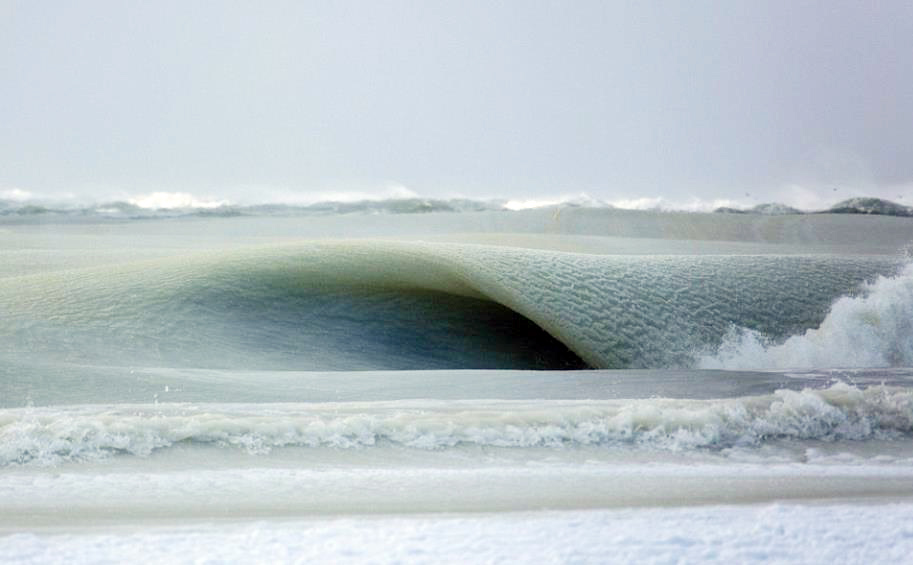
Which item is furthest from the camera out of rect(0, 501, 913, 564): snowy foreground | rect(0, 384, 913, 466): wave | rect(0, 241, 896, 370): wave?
rect(0, 241, 896, 370): wave

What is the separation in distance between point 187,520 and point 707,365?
90.3 inches

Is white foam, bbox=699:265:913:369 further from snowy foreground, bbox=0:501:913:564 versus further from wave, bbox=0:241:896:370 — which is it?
snowy foreground, bbox=0:501:913:564

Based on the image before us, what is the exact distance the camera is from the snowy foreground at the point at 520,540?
2.70 feet

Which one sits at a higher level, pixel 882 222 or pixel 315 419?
pixel 882 222

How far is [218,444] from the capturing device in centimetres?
142

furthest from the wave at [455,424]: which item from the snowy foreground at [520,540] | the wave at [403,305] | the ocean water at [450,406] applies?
the wave at [403,305]

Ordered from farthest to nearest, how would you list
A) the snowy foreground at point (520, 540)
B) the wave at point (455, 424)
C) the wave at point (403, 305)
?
the wave at point (403, 305), the wave at point (455, 424), the snowy foreground at point (520, 540)

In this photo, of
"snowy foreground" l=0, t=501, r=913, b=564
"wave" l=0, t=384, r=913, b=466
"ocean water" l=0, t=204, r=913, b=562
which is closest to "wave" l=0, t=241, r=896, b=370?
"ocean water" l=0, t=204, r=913, b=562

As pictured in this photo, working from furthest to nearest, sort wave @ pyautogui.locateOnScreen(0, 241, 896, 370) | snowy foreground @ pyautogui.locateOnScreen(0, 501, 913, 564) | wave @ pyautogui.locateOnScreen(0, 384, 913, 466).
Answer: wave @ pyautogui.locateOnScreen(0, 241, 896, 370) → wave @ pyautogui.locateOnScreen(0, 384, 913, 466) → snowy foreground @ pyautogui.locateOnScreen(0, 501, 913, 564)

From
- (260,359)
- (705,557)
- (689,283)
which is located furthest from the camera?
(689,283)

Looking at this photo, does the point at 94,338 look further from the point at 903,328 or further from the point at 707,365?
the point at 903,328

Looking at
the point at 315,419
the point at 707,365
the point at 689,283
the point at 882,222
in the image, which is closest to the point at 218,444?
the point at 315,419

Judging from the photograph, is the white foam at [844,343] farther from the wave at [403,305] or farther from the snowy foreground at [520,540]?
the snowy foreground at [520,540]

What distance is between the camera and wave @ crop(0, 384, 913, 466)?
1.38 meters
